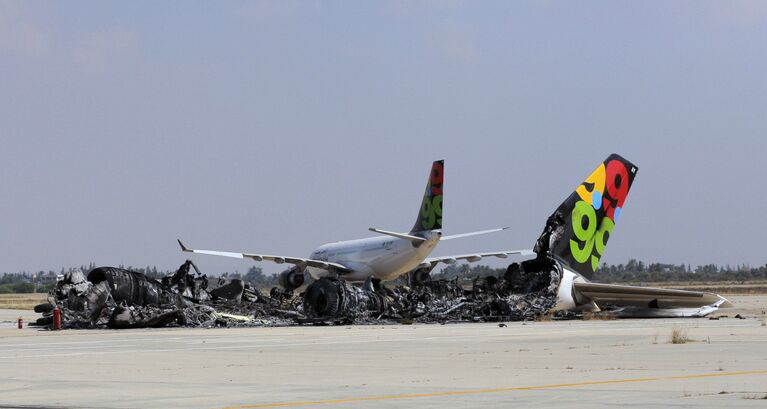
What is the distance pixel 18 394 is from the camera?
16.2m

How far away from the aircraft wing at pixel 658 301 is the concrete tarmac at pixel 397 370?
31.7 ft

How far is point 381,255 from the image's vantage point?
236ft

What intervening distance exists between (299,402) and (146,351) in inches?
505

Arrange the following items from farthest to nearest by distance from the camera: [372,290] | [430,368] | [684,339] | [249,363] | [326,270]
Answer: [326,270], [372,290], [684,339], [249,363], [430,368]

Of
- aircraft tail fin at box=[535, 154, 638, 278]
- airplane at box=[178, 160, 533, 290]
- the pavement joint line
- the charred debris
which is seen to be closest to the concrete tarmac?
the pavement joint line

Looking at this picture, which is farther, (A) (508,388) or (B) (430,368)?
(B) (430,368)

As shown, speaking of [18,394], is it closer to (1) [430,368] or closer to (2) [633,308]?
(1) [430,368]

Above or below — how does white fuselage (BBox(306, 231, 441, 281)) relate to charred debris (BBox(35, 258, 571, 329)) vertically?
above

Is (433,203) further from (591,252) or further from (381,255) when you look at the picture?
(591,252)

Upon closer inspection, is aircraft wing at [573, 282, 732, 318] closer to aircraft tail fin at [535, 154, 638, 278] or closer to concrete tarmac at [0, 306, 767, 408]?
aircraft tail fin at [535, 154, 638, 278]

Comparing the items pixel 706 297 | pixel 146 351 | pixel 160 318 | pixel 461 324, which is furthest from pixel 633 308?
pixel 146 351

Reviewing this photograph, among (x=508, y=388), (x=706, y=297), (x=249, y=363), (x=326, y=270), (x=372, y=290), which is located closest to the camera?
(x=508, y=388)

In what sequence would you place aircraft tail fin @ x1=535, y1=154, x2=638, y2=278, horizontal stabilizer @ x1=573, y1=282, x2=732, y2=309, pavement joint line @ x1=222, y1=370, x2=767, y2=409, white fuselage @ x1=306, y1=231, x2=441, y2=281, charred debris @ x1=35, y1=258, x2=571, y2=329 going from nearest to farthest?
pavement joint line @ x1=222, y1=370, x2=767, y2=409
charred debris @ x1=35, y1=258, x2=571, y2=329
horizontal stabilizer @ x1=573, y1=282, x2=732, y2=309
aircraft tail fin @ x1=535, y1=154, x2=638, y2=278
white fuselage @ x1=306, y1=231, x2=441, y2=281

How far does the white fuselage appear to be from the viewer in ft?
231
